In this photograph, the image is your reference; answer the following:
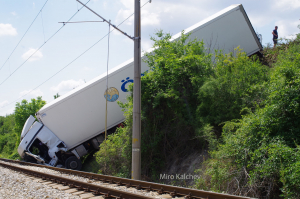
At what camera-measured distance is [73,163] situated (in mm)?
17047

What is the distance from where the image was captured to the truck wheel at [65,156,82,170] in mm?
16891

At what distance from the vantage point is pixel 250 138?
730cm

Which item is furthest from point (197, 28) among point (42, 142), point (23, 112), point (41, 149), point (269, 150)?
point (23, 112)

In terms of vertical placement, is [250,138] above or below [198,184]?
above

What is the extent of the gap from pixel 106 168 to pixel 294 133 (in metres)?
9.23

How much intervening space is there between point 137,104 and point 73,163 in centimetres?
972

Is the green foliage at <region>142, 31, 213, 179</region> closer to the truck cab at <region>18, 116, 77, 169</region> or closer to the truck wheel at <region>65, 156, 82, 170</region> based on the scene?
the truck wheel at <region>65, 156, 82, 170</region>

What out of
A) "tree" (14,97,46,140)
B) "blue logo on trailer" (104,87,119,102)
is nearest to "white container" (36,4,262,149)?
"blue logo on trailer" (104,87,119,102)

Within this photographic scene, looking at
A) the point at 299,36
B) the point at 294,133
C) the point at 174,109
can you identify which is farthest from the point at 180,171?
the point at 299,36

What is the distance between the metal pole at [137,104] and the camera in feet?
30.2

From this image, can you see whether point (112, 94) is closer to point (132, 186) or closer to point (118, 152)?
point (118, 152)

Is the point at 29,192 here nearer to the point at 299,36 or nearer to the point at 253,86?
the point at 253,86

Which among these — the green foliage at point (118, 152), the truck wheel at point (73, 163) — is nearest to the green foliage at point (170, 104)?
the green foliage at point (118, 152)

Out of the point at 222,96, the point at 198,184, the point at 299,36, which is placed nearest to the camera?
the point at 198,184
